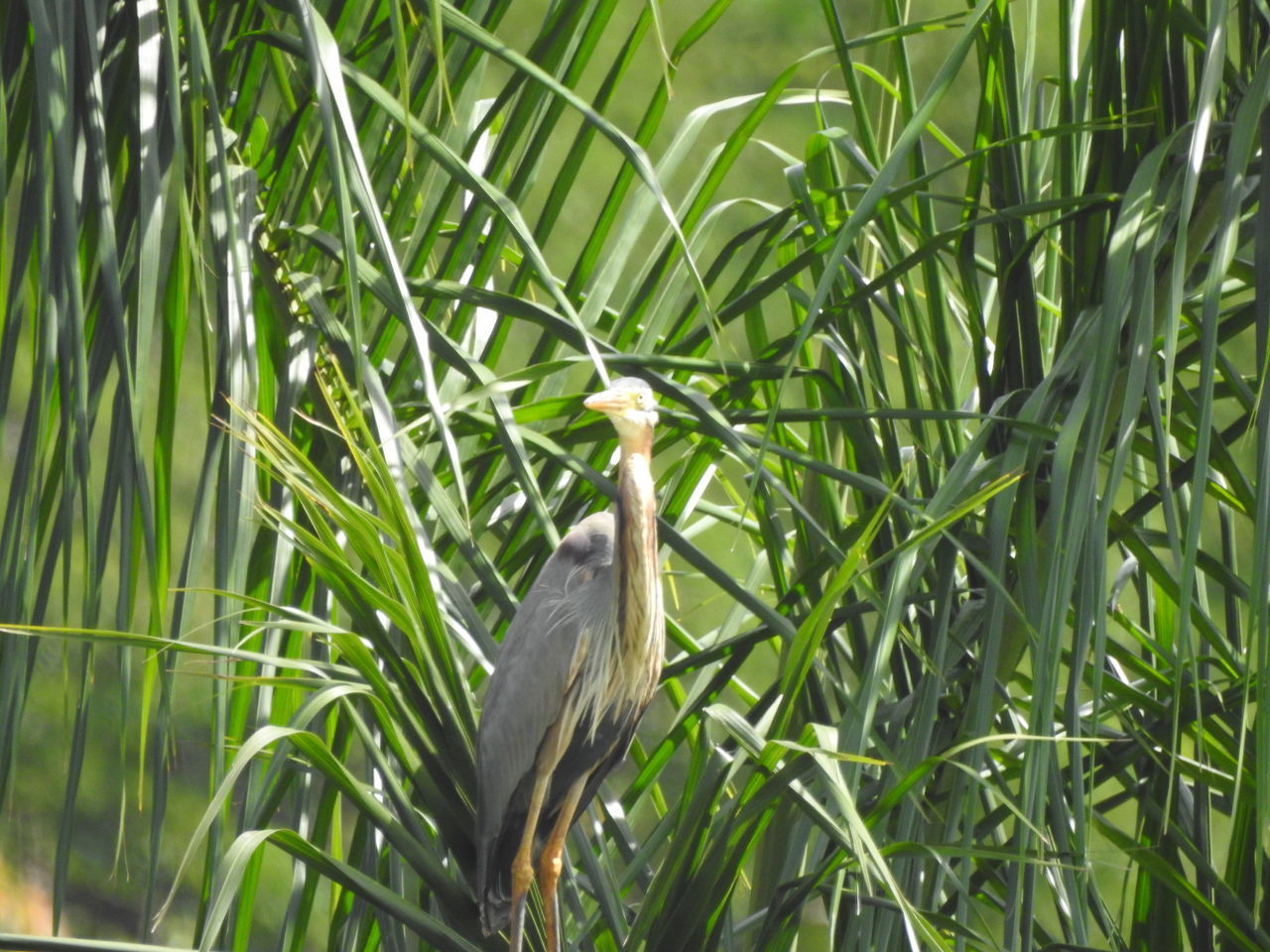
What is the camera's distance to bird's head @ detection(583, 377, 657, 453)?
81 centimetres

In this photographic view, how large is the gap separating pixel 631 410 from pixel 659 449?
306 mm

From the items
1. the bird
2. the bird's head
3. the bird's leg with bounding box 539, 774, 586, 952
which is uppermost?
the bird's head

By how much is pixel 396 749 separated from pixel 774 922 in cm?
22

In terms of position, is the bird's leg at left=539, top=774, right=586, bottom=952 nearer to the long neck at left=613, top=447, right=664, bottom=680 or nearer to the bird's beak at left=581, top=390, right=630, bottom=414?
the long neck at left=613, top=447, right=664, bottom=680

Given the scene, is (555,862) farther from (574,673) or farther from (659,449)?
(659,449)

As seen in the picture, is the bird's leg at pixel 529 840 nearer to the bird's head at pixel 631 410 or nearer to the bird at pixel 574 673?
the bird at pixel 574 673

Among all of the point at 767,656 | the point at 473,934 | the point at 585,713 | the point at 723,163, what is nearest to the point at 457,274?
the point at 723,163

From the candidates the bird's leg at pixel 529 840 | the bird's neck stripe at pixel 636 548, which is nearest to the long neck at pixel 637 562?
the bird's neck stripe at pixel 636 548

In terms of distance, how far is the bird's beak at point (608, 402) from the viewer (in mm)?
795

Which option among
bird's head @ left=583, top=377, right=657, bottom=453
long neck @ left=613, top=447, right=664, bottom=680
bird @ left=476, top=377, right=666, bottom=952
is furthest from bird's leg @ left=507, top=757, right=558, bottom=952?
bird's head @ left=583, top=377, right=657, bottom=453

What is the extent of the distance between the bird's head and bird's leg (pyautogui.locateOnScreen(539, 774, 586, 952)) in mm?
250

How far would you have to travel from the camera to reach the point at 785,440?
43.8 inches

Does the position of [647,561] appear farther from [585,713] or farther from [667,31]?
[667,31]

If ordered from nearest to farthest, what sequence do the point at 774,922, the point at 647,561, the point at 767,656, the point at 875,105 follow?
the point at 774,922 → the point at 647,561 → the point at 875,105 → the point at 767,656
